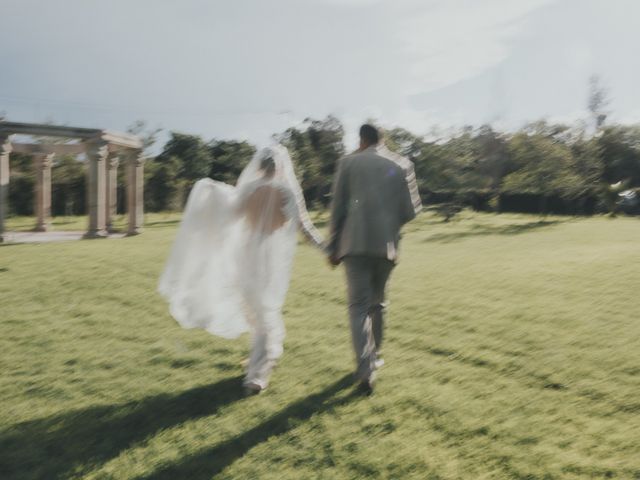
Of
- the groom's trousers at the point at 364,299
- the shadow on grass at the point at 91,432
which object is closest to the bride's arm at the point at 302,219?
the groom's trousers at the point at 364,299

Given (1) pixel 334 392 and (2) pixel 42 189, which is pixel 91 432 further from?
(2) pixel 42 189

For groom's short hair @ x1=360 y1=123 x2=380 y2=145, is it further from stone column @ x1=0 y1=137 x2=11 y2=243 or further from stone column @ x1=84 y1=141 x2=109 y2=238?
stone column @ x1=0 y1=137 x2=11 y2=243

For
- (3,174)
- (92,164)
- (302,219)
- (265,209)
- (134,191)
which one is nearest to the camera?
(265,209)

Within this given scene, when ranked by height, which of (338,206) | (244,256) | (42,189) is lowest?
(244,256)

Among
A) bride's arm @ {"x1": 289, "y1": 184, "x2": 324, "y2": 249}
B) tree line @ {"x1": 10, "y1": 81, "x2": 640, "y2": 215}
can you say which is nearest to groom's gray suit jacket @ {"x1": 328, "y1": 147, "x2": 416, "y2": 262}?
bride's arm @ {"x1": 289, "y1": 184, "x2": 324, "y2": 249}

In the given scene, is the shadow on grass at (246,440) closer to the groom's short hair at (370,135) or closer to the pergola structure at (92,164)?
the groom's short hair at (370,135)

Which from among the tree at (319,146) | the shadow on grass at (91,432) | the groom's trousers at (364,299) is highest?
the tree at (319,146)

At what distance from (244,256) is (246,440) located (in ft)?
5.39

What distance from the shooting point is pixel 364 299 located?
452 cm

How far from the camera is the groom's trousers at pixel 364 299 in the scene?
14.6ft

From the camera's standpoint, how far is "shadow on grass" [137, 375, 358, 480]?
3412 mm

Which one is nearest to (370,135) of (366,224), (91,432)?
(366,224)

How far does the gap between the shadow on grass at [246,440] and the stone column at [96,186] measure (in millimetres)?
16558

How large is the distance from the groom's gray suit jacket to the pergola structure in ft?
52.8
